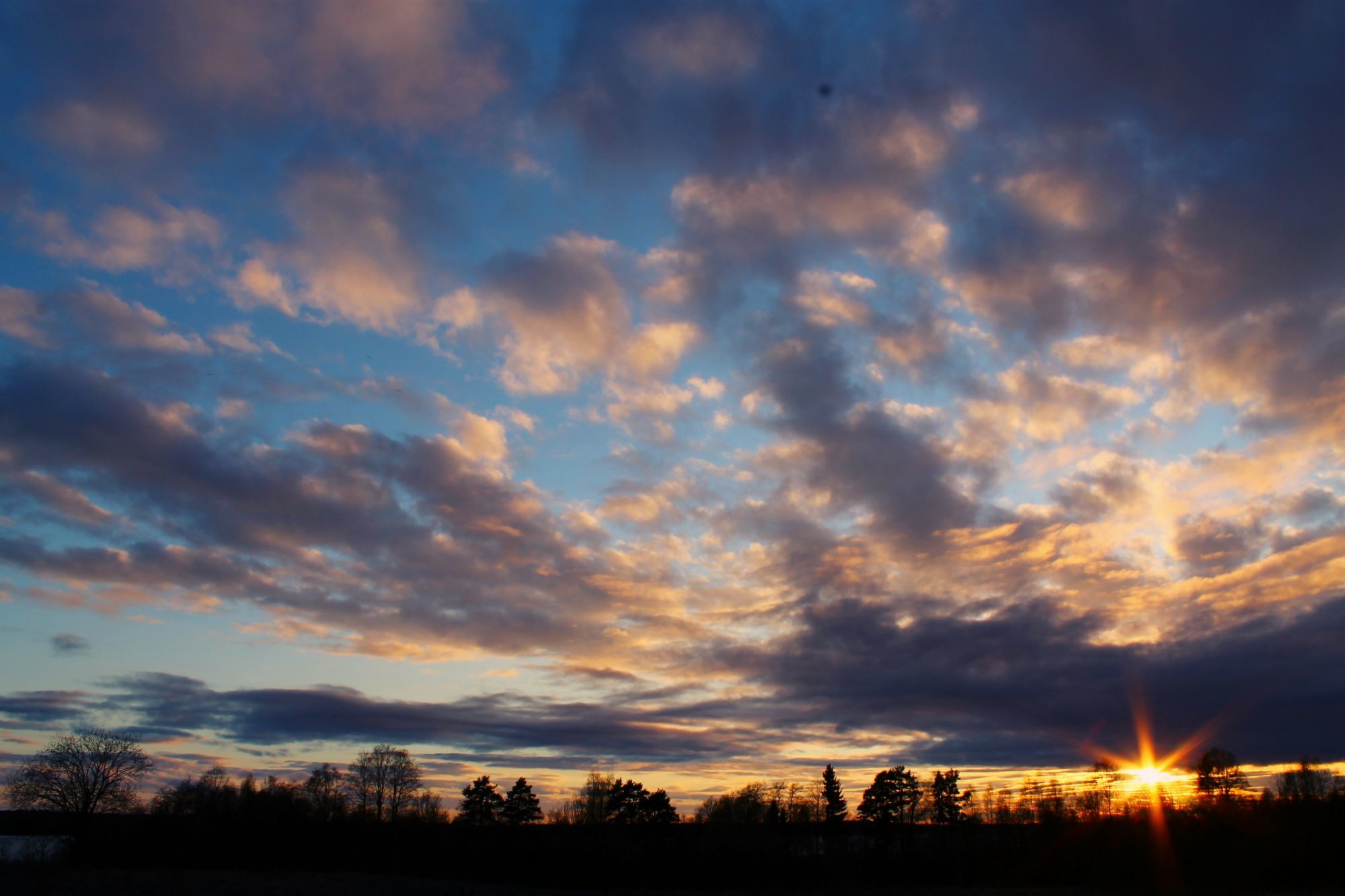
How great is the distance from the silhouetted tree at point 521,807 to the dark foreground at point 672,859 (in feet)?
44.7

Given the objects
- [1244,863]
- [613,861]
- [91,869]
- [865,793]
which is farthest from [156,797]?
[1244,863]

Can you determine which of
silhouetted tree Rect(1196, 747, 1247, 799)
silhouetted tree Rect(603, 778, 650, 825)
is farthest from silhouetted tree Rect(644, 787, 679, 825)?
silhouetted tree Rect(1196, 747, 1247, 799)

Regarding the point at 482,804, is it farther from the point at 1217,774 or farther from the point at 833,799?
the point at 1217,774

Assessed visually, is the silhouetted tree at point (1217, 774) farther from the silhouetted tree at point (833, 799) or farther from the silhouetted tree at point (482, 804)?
the silhouetted tree at point (482, 804)

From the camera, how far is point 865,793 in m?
115

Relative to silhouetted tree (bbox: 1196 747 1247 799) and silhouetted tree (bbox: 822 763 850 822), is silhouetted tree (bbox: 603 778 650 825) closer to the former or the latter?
silhouetted tree (bbox: 822 763 850 822)

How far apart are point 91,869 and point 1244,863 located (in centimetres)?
10017

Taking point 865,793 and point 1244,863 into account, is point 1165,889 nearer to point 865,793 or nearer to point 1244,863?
point 1244,863

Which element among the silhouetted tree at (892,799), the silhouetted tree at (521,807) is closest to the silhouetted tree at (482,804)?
the silhouetted tree at (521,807)

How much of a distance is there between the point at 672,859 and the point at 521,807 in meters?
42.7

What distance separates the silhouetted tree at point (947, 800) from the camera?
113750mm

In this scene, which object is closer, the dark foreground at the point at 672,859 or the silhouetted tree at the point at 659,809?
the dark foreground at the point at 672,859

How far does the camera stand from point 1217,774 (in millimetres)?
113312

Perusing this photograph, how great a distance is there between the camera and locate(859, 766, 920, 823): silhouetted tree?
114m
